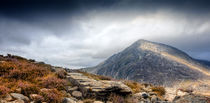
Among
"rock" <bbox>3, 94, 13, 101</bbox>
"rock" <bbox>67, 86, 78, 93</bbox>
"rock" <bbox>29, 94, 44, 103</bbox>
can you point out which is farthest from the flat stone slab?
"rock" <bbox>3, 94, 13, 101</bbox>

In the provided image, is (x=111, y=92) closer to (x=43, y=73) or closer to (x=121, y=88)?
(x=121, y=88)

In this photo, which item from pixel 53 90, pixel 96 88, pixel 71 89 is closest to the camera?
pixel 53 90

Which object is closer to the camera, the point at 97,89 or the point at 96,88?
the point at 97,89

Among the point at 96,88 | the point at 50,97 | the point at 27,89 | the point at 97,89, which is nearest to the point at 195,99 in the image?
the point at 97,89

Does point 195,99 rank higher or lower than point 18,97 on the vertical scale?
lower

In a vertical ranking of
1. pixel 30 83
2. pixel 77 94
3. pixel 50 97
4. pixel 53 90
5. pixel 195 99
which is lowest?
pixel 195 99

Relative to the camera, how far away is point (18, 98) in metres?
8.45

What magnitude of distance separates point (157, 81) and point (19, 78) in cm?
16950

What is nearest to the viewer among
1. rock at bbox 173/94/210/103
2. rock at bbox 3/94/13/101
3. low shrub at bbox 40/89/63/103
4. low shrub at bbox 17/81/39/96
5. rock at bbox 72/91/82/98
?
rock at bbox 3/94/13/101

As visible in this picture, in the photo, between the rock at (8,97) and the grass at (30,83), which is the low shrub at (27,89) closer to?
the grass at (30,83)

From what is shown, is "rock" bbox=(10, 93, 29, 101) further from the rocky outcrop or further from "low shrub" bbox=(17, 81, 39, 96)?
the rocky outcrop

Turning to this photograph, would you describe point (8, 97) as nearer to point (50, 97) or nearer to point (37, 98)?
point (37, 98)

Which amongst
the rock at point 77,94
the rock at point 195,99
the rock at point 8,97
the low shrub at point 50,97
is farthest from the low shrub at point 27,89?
the rock at point 195,99

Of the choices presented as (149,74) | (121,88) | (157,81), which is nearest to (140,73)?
(149,74)
